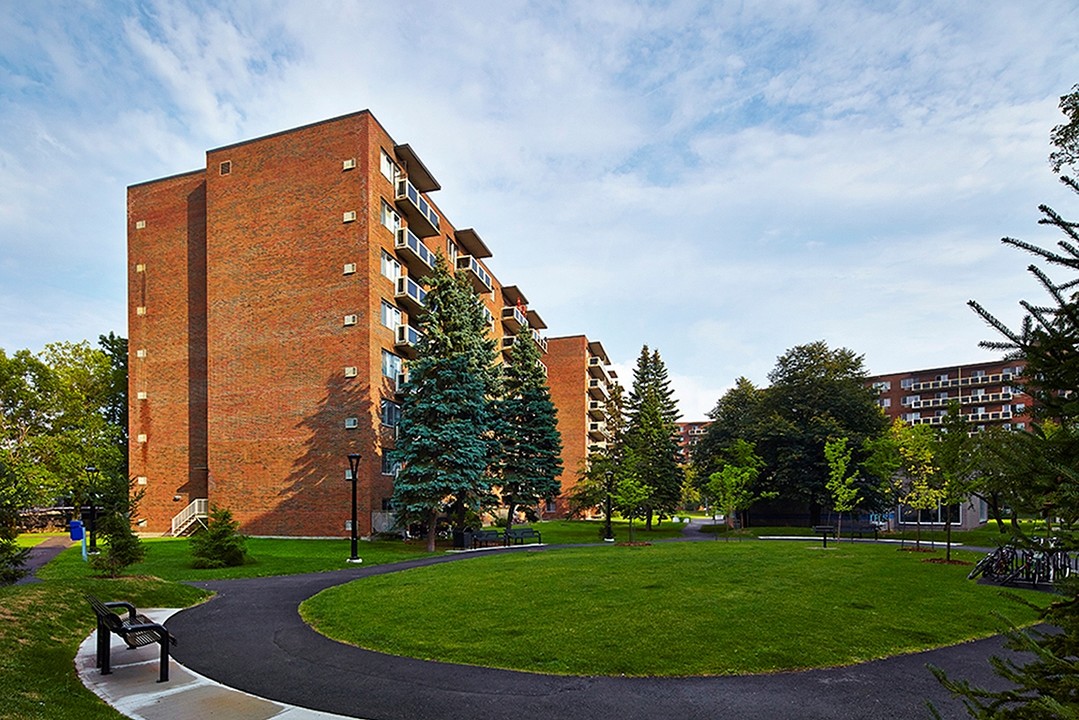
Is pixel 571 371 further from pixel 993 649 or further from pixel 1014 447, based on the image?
pixel 1014 447

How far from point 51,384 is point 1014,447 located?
5105cm

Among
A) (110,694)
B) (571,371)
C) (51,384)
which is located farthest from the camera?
(571,371)

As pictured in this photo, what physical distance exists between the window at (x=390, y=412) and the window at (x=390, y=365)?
155 cm

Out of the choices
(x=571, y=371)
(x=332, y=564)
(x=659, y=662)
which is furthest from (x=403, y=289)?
(x=571, y=371)

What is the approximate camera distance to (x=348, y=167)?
34281 millimetres

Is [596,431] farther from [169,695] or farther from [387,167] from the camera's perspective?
[169,695]

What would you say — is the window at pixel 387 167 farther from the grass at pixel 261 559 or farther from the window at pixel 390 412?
the grass at pixel 261 559

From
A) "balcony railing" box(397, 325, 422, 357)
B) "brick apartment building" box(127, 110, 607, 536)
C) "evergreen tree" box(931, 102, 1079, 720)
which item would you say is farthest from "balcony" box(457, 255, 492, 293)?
"evergreen tree" box(931, 102, 1079, 720)

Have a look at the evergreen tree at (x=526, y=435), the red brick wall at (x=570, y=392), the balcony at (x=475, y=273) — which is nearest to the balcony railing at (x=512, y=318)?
the balcony at (x=475, y=273)

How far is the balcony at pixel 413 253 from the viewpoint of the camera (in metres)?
36.8

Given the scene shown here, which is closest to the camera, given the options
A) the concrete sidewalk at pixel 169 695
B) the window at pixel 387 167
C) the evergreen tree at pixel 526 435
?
the concrete sidewalk at pixel 169 695

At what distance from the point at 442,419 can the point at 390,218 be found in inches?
532

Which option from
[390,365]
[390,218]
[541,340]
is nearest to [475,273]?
[390,218]

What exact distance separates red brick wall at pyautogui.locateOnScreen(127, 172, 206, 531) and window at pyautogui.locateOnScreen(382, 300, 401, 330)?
12654 mm
